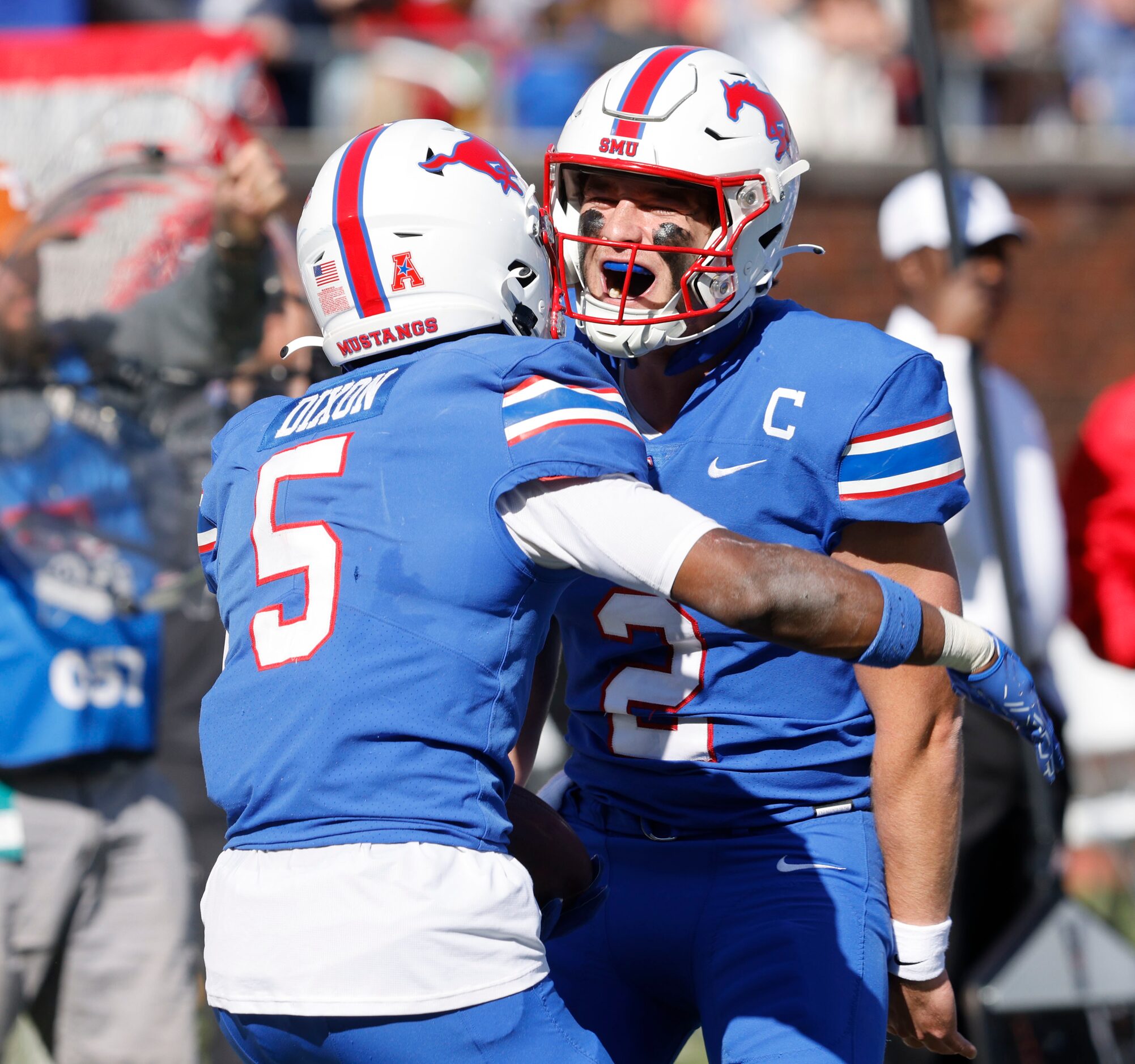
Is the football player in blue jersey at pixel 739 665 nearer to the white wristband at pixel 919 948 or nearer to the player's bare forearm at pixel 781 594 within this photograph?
the white wristband at pixel 919 948

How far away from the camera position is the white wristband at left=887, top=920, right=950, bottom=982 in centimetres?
241

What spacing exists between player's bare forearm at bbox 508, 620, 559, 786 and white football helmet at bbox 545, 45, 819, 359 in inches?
22.4

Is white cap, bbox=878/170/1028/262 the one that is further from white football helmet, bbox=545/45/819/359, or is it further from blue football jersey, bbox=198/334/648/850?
blue football jersey, bbox=198/334/648/850

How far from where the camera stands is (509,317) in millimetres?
2207

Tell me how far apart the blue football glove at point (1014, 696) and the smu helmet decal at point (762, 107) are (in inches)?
36.0

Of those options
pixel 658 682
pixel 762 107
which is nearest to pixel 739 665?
pixel 658 682

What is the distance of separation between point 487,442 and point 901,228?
3241 mm

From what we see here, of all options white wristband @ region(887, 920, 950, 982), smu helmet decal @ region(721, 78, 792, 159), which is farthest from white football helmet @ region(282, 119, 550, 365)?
white wristband @ region(887, 920, 950, 982)

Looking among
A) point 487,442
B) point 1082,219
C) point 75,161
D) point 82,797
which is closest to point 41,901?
point 82,797

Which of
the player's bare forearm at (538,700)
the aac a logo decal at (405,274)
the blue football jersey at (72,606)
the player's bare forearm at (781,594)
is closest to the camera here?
the player's bare forearm at (781,594)

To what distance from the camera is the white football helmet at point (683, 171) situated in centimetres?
245

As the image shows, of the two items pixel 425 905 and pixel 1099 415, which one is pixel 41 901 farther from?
pixel 1099 415

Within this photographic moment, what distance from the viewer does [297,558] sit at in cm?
198

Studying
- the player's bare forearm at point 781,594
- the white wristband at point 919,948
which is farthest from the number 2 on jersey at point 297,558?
the white wristband at point 919,948
